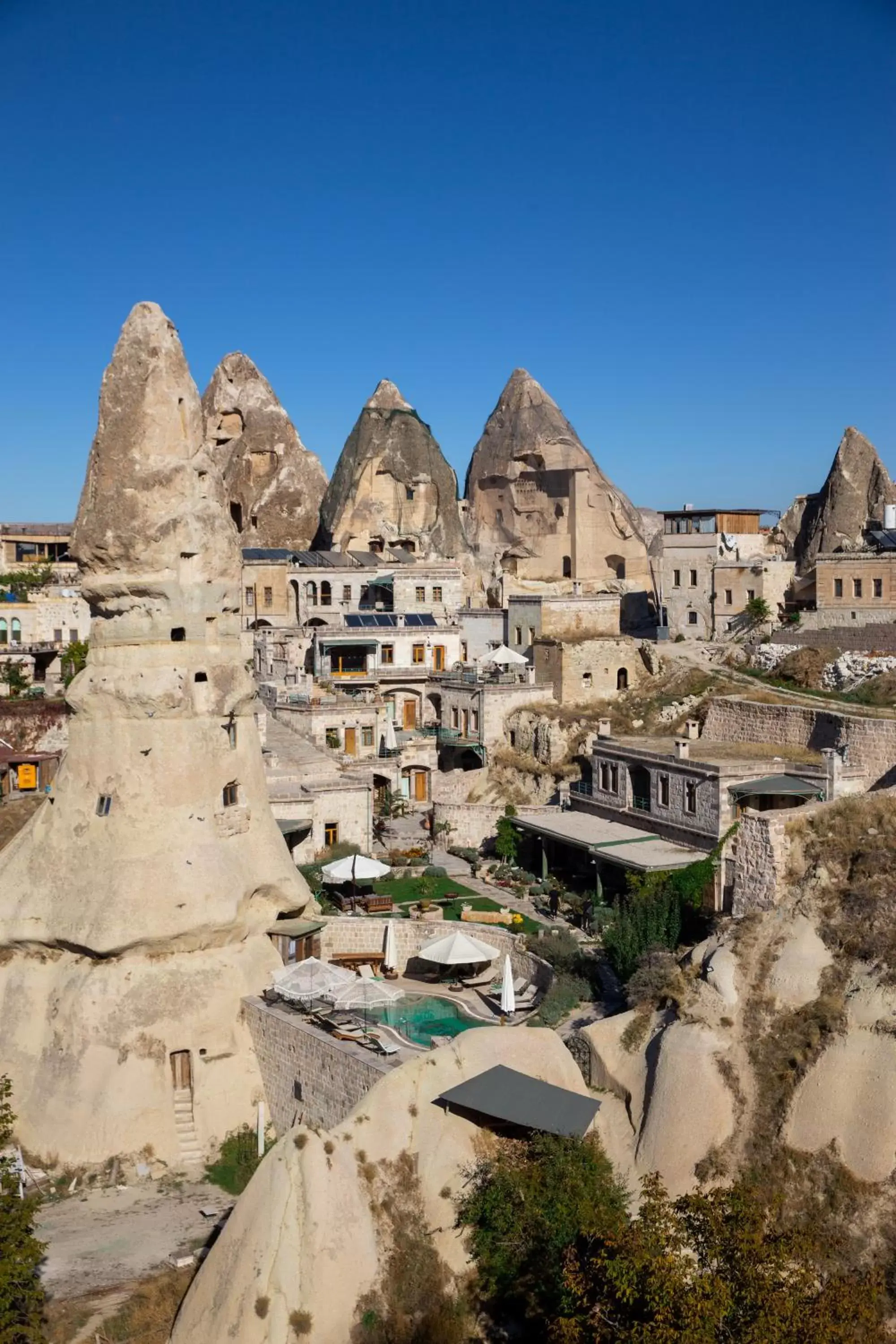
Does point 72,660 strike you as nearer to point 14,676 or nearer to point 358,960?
point 14,676

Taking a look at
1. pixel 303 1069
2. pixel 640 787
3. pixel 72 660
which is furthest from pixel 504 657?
pixel 303 1069

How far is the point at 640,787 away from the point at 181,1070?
58.7 ft

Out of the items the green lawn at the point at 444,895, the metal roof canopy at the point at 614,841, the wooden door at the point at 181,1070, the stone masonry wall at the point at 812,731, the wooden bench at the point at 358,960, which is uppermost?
the stone masonry wall at the point at 812,731

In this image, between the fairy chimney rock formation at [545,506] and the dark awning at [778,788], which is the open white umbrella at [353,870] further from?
the fairy chimney rock formation at [545,506]

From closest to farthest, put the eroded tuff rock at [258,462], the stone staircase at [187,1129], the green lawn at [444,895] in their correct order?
the stone staircase at [187,1129] < the green lawn at [444,895] < the eroded tuff rock at [258,462]

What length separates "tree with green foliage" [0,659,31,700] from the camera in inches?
2089

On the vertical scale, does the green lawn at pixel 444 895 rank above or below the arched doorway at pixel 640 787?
below

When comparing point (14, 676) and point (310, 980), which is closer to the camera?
point (310, 980)

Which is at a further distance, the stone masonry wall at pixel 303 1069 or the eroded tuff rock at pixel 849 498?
the eroded tuff rock at pixel 849 498

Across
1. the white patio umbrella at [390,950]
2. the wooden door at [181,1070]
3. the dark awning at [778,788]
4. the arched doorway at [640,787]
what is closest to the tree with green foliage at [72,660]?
the arched doorway at [640,787]

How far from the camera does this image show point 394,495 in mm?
66438

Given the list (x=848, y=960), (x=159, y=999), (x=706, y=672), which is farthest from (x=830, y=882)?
(x=706, y=672)

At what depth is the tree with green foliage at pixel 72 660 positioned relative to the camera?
174 ft

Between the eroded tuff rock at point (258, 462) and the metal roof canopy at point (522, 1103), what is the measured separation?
52483 millimetres
